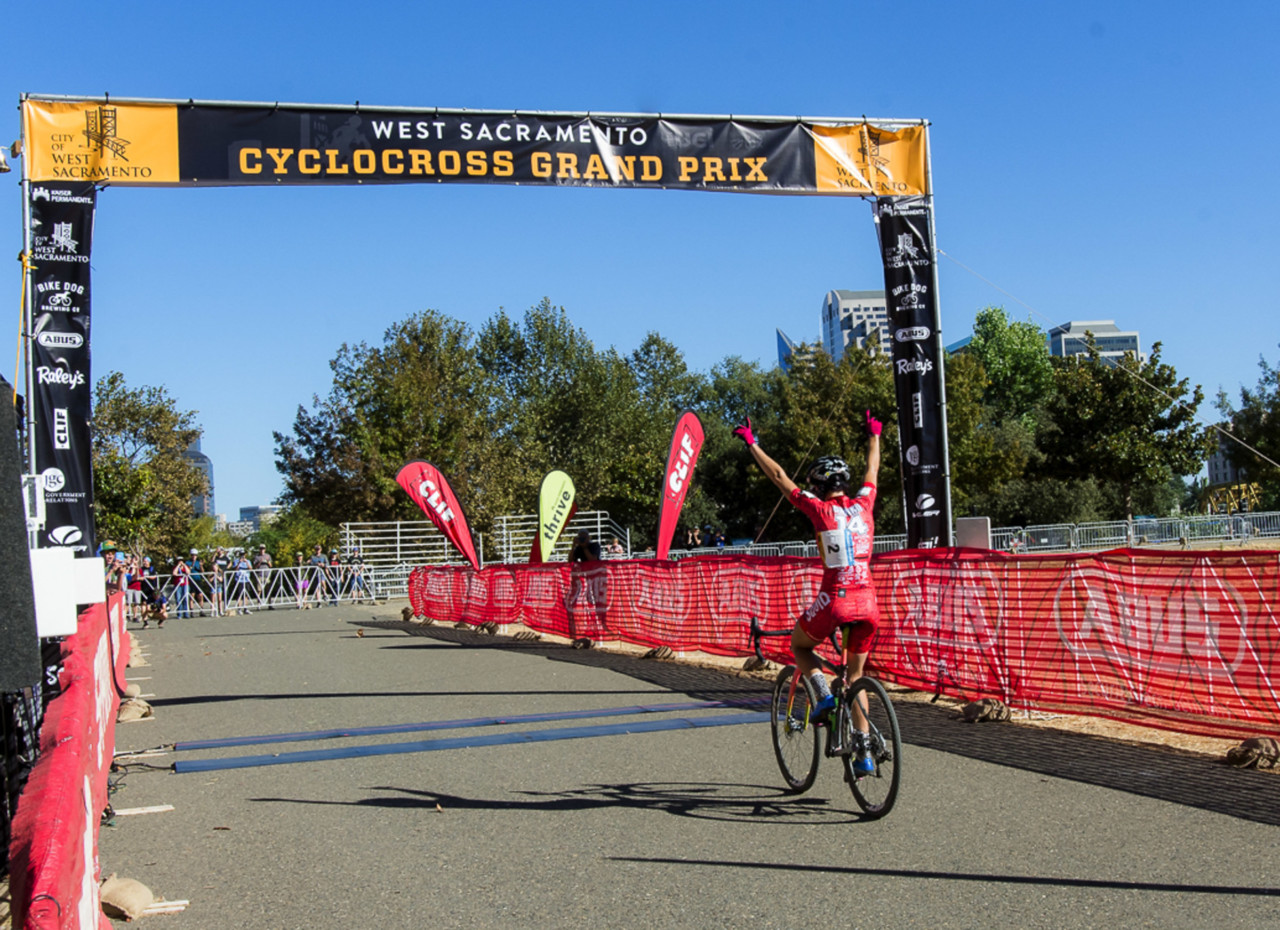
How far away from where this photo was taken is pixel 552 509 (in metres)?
21.1

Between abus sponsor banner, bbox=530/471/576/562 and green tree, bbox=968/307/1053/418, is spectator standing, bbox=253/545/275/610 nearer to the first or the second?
abus sponsor banner, bbox=530/471/576/562

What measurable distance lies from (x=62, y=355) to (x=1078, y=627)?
363 inches

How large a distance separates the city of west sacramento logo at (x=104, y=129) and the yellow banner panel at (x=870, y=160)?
717 centimetres

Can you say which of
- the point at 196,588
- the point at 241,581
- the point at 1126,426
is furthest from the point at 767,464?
the point at 1126,426

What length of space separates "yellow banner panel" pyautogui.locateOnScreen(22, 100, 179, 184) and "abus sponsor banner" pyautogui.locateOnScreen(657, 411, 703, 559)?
26.6ft

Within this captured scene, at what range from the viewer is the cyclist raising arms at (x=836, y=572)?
6043 millimetres

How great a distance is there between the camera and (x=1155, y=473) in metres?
48.0

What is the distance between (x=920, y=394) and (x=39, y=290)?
8.82m

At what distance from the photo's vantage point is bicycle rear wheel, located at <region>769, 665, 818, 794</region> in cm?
621

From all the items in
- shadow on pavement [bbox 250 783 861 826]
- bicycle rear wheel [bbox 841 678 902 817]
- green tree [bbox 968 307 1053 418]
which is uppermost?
green tree [bbox 968 307 1053 418]

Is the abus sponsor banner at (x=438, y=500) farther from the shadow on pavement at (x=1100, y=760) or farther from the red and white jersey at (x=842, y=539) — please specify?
the red and white jersey at (x=842, y=539)

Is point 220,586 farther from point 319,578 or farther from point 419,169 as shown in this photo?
point 419,169

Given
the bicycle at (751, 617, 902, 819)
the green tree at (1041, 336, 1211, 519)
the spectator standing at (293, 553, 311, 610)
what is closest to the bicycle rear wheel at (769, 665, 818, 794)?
the bicycle at (751, 617, 902, 819)

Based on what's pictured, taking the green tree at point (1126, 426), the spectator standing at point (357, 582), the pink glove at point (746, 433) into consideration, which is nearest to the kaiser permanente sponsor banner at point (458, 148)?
the pink glove at point (746, 433)
